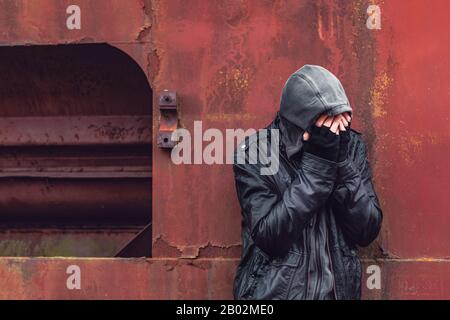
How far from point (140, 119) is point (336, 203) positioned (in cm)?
164

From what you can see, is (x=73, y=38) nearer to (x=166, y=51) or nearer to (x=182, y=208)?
(x=166, y=51)

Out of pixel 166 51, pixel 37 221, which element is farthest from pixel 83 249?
pixel 166 51

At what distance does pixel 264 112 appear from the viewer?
3.40 m

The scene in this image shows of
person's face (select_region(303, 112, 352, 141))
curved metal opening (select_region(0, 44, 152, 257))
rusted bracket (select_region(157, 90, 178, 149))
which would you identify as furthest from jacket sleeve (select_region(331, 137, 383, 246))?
curved metal opening (select_region(0, 44, 152, 257))

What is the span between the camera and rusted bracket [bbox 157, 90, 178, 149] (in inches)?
133

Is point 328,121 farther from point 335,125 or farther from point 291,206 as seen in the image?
point 291,206

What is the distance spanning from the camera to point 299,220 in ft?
9.06

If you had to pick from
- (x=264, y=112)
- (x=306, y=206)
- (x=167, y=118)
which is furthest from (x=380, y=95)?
(x=167, y=118)

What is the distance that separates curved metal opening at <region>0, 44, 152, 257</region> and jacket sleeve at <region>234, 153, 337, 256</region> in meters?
1.41

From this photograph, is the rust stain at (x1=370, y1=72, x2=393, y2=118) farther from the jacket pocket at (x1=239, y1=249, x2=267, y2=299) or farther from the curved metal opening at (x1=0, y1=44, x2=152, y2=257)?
the curved metal opening at (x1=0, y1=44, x2=152, y2=257)

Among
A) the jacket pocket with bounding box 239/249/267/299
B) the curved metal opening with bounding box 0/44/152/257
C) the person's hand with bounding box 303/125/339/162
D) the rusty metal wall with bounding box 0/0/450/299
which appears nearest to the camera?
the person's hand with bounding box 303/125/339/162

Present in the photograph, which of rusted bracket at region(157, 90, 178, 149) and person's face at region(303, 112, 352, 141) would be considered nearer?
person's face at region(303, 112, 352, 141)

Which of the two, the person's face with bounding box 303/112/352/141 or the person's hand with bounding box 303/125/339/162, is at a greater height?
the person's face with bounding box 303/112/352/141

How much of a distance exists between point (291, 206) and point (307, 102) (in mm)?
408
